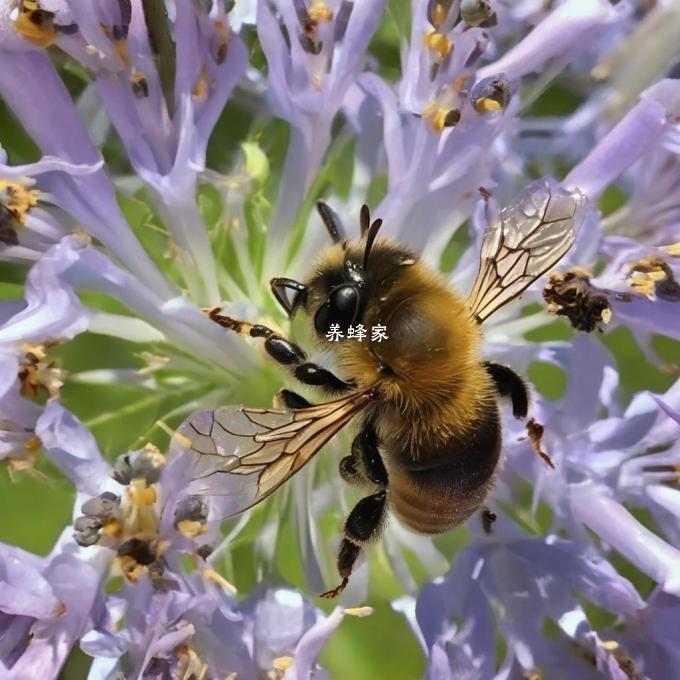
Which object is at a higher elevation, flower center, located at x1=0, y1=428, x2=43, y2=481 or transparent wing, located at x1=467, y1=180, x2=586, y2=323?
transparent wing, located at x1=467, y1=180, x2=586, y2=323

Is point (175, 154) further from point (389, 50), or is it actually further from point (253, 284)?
point (389, 50)

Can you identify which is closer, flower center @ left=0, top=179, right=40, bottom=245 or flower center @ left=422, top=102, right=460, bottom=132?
flower center @ left=0, top=179, right=40, bottom=245

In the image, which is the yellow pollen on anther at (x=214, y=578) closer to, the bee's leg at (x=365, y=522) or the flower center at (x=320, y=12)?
the bee's leg at (x=365, y=522)

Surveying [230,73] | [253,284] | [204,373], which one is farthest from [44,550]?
[230,73]

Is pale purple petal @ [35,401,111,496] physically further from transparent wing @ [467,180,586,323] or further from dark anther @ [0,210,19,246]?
transparent wing @ [467,180,586,323]

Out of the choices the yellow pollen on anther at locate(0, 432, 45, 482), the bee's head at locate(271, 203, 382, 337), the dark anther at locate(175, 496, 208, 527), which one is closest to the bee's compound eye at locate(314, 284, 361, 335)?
the bee's head at locate(271, 203, 382, 337)

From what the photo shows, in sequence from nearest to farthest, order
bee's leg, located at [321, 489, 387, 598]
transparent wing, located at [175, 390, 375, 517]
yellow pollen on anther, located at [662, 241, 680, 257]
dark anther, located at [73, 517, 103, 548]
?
transparent wing, located at [175, 390, 375, 517] < dark anther, located at [73, 517, 103, 548] < bee's leg, located at [321, 489, 387, 598] < yellow pollen on anther, located at [662, 241, 680, 257]

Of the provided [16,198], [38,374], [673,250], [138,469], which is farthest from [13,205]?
[673,250]
